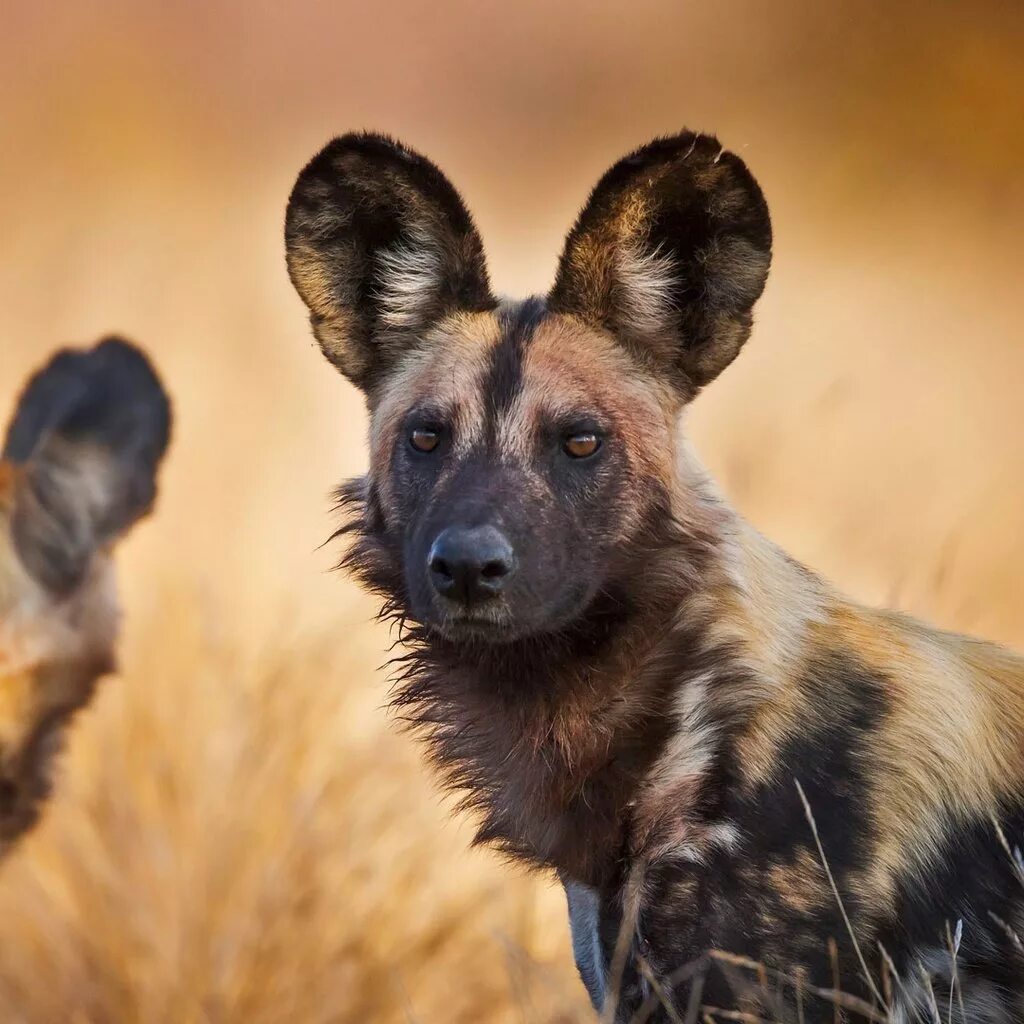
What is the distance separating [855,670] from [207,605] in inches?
86.2

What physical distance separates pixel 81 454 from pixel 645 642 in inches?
71.7

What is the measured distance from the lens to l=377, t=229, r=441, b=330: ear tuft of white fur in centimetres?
262

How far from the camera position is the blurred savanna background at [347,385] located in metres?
3.60

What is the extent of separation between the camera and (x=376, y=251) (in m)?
2.68

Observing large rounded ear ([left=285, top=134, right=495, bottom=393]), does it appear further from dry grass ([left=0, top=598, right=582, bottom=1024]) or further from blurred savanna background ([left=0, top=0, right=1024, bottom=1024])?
dry grass ([left=0, top=598, right=582, bottom=1024])

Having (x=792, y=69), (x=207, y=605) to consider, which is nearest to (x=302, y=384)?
(x=207, y=605)

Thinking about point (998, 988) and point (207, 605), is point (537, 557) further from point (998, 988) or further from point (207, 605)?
point (207, 605)

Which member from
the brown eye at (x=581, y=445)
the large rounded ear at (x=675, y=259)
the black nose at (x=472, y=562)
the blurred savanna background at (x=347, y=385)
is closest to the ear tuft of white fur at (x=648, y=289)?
the large rounded ear at (x=675, y=259)

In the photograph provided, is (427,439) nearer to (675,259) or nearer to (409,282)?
(409,282)

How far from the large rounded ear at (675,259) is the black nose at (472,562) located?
49 cm

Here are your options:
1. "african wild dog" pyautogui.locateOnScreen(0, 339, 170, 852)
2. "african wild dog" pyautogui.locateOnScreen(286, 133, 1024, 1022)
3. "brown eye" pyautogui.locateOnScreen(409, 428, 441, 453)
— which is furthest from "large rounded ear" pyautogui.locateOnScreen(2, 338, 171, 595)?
"brown eye" pyautogui.locateOnScreen(409, 428, 441, 453)

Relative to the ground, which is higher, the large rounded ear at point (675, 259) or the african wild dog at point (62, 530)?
the large rounded ear at point (675, 259)

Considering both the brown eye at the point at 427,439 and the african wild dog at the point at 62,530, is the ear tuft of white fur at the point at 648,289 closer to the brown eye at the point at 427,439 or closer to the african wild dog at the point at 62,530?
the brown eye at the point at 427,439

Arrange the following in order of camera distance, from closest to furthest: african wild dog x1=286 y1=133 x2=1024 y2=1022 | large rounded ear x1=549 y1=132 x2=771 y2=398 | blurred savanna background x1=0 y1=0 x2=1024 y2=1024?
african wild dog x1=286 y1=133 x2=1024 y2=1022, large rounded ear x1=549 y1=132 x2=771 y2=398, blurred savanna background x1=0 y1=0 x2=1024 y2=1024
